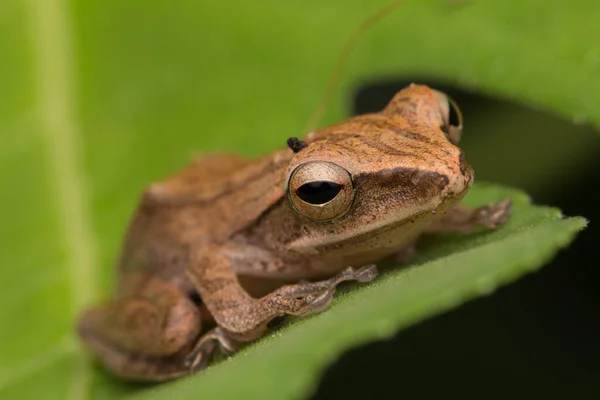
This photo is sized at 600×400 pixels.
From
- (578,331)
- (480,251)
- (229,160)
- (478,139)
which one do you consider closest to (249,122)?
(229,160)

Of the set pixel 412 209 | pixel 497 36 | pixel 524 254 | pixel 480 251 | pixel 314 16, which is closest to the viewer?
pixel 524 254

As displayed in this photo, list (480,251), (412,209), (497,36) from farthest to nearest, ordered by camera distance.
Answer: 1. (497,36)
2. (412,209)
3. (480,251)

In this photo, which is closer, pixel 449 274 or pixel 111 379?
pixel 449 274

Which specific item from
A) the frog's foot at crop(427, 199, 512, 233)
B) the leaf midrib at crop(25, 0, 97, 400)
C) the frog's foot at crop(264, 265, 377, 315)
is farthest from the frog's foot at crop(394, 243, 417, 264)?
the leaf midrib at crop(25, 0, 97, 400)

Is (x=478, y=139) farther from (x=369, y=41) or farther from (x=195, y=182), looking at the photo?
(x=195, y=182)

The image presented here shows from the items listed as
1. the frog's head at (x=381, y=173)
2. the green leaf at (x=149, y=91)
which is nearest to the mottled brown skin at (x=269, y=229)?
the frog's head at (x=381, y=173)

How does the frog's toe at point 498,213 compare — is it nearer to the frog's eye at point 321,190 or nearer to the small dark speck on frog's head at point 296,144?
the frog's eye at point 321,190

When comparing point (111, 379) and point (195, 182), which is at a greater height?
point (195, 182)
